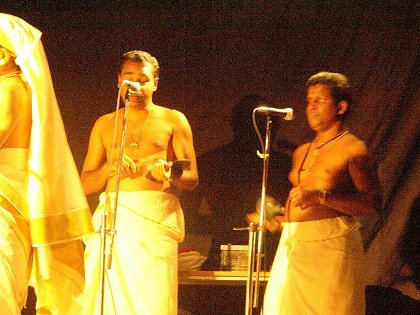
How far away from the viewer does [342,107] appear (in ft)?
16.2

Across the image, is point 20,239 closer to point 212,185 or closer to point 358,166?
point 358,166

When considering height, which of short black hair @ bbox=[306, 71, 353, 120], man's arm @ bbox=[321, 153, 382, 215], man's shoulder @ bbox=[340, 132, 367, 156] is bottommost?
man's arm @ bbox=[321, 153, 382, 215]

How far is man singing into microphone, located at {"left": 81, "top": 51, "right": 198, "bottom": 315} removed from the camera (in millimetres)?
4750

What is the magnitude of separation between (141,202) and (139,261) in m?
0.40

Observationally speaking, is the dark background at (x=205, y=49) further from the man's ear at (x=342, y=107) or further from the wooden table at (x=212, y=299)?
the wooden table at (x=212, y=299)

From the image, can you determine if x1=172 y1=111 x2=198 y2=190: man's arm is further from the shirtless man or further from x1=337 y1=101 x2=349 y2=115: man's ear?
x1=337 y1=101 x2=349 y2=115: man's ear

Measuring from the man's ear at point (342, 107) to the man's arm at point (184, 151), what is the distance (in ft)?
3.51

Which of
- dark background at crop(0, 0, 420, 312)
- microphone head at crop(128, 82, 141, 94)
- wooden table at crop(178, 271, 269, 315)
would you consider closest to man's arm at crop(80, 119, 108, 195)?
microphone head at crop(128, 82, 141, 94)

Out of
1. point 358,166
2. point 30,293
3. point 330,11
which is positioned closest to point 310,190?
point 358,166

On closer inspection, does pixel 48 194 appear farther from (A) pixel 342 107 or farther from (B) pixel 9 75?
(A) pixel 342 107

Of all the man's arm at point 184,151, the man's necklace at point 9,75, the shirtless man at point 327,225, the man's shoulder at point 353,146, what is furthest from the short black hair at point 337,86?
the man's necklace at point 9,75

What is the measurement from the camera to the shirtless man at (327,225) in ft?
14.9

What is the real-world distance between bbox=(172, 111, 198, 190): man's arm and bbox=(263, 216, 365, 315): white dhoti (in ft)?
2.60

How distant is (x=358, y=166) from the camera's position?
15.3 feet
